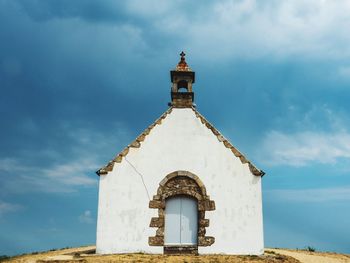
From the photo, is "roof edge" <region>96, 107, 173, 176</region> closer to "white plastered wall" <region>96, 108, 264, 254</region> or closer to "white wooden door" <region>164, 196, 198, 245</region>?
"white plastered wall" <region>96, 108, 264, 254</region>

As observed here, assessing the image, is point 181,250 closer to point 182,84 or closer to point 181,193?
point 181,193

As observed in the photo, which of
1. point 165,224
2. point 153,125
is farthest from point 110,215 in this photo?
point 153,125

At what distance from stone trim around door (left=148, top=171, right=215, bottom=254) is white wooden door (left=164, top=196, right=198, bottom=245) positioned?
0.25 m

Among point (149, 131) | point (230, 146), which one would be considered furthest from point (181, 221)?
point (149, 131)

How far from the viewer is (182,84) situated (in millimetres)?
19953

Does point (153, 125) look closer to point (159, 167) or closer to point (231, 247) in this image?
point (159, 167)

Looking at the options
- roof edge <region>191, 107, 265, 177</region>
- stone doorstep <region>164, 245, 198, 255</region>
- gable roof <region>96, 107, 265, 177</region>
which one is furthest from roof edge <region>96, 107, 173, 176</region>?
stone doorstep <region>164, 245, 198, 255</region>

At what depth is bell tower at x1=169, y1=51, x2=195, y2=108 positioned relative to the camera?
18.9 m

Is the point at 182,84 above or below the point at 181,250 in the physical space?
above

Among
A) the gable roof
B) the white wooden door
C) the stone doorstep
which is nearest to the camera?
the stone doorstep

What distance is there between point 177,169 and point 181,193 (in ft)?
3.51

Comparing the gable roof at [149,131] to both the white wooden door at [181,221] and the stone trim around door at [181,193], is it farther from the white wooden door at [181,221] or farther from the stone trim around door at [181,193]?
the white wooden door at [181,221]

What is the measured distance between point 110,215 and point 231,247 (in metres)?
5.23

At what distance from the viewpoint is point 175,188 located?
1727cm
